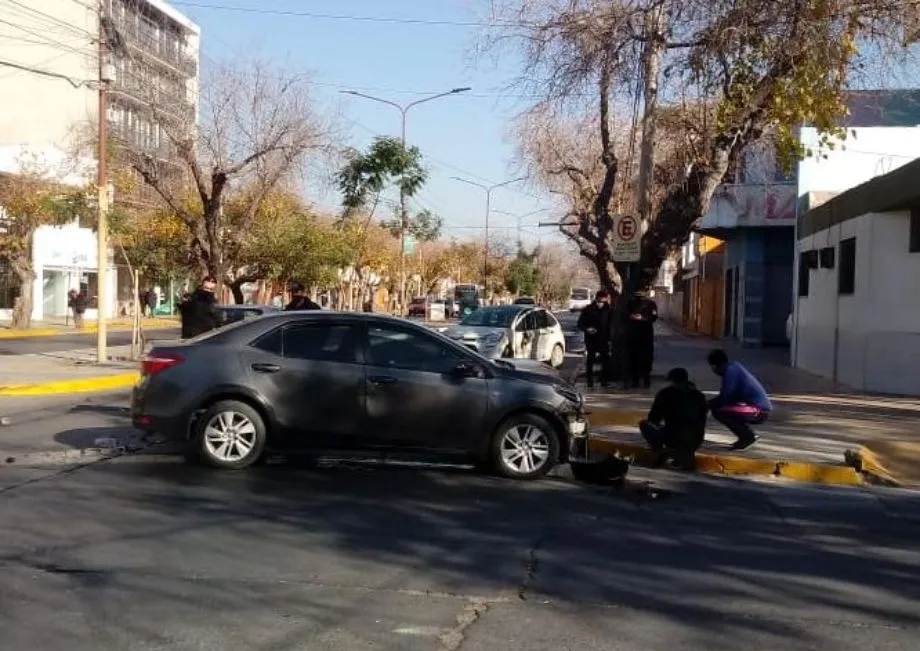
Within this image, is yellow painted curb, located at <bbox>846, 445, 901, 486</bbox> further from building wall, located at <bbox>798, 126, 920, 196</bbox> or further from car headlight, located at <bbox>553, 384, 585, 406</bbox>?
building wall, located at <bbox>798, 126, 920, 196</bbox>

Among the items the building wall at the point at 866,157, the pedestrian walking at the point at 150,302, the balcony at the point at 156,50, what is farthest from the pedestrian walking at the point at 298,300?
the pedestrian walking at the point at 150,302

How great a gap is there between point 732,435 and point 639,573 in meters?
6.72

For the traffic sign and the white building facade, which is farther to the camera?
the white building facade

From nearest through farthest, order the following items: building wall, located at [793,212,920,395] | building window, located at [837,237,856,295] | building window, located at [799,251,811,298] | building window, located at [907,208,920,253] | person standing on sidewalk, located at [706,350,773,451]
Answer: person standing on sidewalk, located at [706,350,773,451] < building window, located at [907,208,920,253] < building wall, located at [793,212,920,395] < building window, located at [837,237,856,295] < building window, located at [799,251,811,298]

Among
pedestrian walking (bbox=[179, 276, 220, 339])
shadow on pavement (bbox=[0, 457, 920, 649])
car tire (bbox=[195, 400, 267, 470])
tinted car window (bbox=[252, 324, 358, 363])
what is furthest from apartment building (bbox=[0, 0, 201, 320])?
shadow on pavement (bbox=[0, 457, 920, 649])

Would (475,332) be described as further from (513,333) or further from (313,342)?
(313,342)

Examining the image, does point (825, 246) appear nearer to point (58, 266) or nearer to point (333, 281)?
point (333, 281)

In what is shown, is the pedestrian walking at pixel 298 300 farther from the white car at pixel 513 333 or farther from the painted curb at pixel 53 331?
the painted curb at pixel 53 331

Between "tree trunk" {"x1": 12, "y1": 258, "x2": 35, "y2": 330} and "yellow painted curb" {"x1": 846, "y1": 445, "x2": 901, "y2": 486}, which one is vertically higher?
"tree trunk" {"x1": 12, "y1": 258, "x2": 35, "y2": 330}

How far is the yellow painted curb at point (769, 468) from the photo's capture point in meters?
11.1

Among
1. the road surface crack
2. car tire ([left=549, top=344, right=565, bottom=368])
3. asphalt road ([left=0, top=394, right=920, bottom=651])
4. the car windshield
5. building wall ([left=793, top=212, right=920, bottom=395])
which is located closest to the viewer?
the road surface crack

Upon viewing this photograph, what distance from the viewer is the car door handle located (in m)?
10.1

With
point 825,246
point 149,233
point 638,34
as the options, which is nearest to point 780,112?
point 638,34

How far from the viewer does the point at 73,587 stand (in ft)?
20.3
